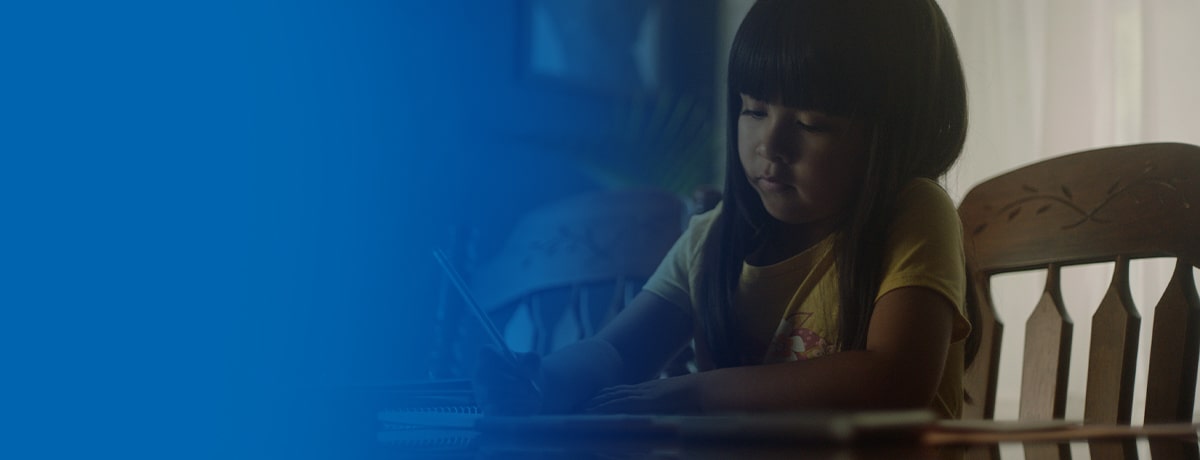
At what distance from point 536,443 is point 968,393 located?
39cm

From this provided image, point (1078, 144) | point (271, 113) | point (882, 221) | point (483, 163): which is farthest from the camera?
point (1078, 144)

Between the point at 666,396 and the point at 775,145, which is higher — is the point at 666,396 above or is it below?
below

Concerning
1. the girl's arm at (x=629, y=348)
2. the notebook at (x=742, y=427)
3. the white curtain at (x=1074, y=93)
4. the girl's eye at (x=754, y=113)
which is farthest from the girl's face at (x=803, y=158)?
the white curtain at (x=1074, y=93)

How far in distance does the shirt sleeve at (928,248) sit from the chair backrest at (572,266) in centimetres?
21

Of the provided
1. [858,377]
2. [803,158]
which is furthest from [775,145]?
[858,377]

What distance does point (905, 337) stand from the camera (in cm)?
46

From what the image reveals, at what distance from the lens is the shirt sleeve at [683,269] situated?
0.58 meters

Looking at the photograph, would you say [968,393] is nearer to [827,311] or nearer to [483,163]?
[827,311]

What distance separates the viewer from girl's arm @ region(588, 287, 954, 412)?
453mm

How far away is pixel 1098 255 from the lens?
53cm

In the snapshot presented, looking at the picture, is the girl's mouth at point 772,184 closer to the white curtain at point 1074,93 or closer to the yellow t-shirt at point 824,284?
the yellow t-shirt at point 824,284

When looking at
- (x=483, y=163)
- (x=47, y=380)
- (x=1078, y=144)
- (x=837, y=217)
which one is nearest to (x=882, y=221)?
(x=837, y=217)

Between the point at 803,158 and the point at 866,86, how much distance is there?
1.9 inches
